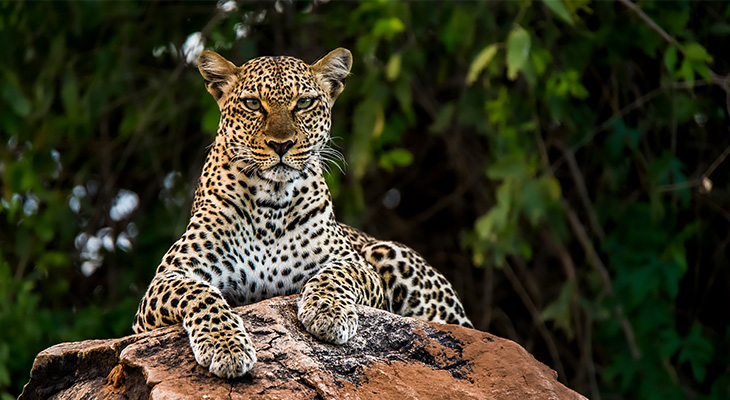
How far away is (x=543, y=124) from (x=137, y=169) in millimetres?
5461

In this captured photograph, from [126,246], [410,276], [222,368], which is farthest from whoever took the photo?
[126,246]

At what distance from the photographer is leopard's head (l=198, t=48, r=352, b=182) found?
5.60 metres

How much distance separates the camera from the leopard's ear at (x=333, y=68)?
234 inches

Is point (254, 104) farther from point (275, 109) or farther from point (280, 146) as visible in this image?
point (280, 146)

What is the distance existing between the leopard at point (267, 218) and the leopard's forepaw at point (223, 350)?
0.72 feet

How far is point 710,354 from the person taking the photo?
33.9 feet

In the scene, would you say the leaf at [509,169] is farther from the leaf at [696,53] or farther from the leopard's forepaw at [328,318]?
the leopard's forepaw at [328,318]

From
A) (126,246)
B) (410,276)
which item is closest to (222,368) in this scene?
(410,276)

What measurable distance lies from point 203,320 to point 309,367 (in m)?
0.62

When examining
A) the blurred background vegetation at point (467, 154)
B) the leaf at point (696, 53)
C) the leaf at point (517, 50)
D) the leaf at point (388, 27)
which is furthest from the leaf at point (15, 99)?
the leaf at point (696, 53)

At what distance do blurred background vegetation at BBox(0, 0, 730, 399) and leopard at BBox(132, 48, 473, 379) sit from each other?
2.17 metres

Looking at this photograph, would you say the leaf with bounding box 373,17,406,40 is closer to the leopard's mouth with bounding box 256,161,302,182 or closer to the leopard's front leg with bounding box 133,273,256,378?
the leopard's mouth with bounding box 256,161,302,182

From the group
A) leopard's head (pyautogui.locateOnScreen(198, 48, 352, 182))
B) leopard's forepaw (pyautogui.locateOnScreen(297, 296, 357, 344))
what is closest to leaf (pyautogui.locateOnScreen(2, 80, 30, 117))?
leopard's head (pyautogui.locateOnScreen(198, 48, 352, 182))

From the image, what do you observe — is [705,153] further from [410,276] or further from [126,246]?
[126,246]
